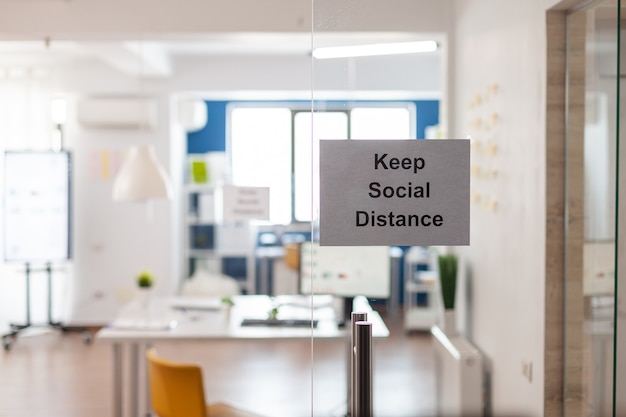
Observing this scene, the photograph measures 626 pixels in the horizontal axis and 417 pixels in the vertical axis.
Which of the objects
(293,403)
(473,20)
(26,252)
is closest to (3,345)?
(26,252)

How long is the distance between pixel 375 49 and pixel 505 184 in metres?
0.50

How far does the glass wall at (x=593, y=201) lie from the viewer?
7.08ft

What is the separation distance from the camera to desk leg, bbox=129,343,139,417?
13.5ft

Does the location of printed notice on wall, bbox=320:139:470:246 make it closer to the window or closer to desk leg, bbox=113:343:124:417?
desk leg, bbox=113:343:124:417

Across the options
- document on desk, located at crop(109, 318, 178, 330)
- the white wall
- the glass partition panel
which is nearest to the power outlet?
the white wall

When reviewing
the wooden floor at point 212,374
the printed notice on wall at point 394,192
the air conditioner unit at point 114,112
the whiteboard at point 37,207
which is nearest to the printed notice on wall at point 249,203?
the wooden floor at point 212,374

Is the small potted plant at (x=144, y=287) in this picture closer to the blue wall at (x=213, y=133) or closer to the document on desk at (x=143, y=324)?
the document on desk at (x=143, y=324)

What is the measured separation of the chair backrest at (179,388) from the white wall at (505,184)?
55.6 inches

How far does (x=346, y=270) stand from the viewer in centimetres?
178

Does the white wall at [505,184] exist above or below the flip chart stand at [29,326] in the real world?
above

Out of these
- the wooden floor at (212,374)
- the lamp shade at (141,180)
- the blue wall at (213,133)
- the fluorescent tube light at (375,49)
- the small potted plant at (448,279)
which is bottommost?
the wooden floor at (212,374)

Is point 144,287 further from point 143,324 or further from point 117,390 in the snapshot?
point 117,390

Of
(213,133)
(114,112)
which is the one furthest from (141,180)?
(213,133)

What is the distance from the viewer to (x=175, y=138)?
Result: 7863mm
